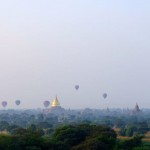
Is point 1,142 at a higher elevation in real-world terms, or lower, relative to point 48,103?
lower

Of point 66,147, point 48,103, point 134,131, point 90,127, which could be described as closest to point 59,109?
point 48,103

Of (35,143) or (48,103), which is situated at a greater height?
(48,103)

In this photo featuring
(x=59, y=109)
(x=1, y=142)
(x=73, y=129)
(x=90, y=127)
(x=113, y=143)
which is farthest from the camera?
(x=59, y=109)

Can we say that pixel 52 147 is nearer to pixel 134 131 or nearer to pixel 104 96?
pixel 134 131

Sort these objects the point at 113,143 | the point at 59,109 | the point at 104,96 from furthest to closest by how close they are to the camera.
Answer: the point at 59,109
the point at 104,96
the point at 113,143

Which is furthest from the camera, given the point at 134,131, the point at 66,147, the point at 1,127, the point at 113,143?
the point at 1,127

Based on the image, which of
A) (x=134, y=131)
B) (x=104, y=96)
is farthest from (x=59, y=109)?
(x=134, y=131)

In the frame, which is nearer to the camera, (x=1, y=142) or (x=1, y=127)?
(x=1, y=142)

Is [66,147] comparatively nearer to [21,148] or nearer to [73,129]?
[21,148]

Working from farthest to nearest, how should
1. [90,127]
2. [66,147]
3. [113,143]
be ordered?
[90,127] < [113,143] < [66,147]
